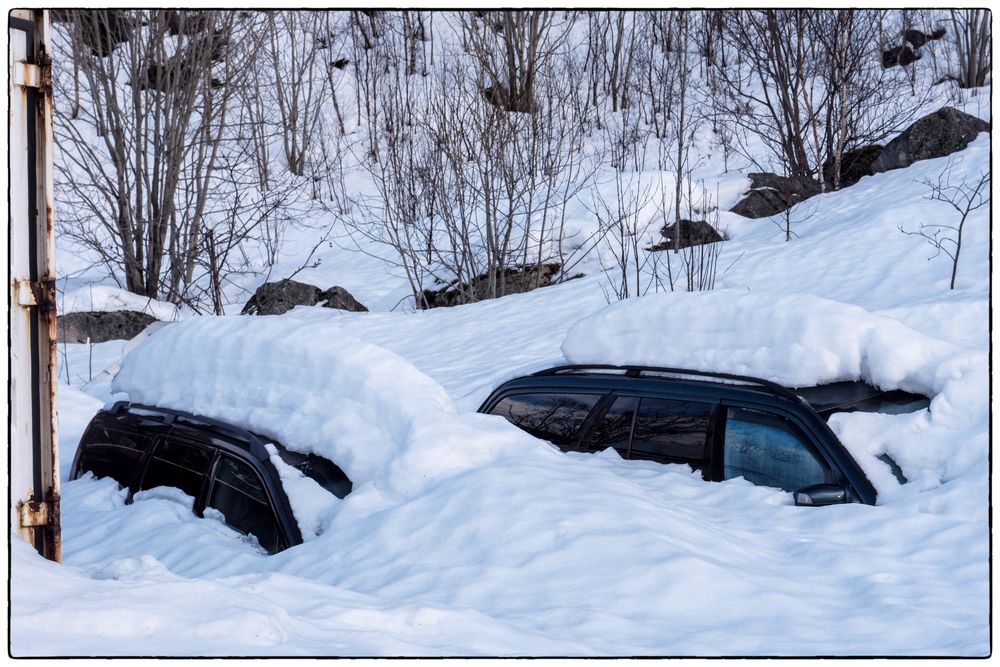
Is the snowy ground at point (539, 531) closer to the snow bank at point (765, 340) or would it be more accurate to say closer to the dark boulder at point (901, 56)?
the snow bank at point (765, 340)

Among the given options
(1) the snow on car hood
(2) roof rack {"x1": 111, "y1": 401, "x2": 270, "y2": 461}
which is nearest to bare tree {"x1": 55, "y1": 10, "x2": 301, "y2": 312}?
(2) roof rack {"x1": 111, "y1": 401, "x2": 270, "y2": 461}

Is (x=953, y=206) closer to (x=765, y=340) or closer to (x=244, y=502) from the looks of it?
(x=765, y=340)

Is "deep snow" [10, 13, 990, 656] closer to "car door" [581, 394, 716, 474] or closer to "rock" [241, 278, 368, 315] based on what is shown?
"car door" [581, 394, 716, 474]

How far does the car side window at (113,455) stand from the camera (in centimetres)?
480

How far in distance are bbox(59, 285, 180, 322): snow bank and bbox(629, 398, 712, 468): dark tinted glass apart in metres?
10.2

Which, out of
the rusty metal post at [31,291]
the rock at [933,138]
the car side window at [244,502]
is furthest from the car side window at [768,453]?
the rock at [933,138]

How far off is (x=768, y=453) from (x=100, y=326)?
11.5 metres

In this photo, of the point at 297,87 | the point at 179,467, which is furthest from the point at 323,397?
the point at 297,87

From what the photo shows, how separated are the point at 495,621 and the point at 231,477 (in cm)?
176

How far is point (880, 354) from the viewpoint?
4242mm

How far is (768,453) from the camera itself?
393cm

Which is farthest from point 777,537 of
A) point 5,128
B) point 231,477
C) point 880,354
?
point 5,128

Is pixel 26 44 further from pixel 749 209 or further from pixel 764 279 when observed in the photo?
pixel 749 209

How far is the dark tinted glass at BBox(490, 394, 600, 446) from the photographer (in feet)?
15.1
